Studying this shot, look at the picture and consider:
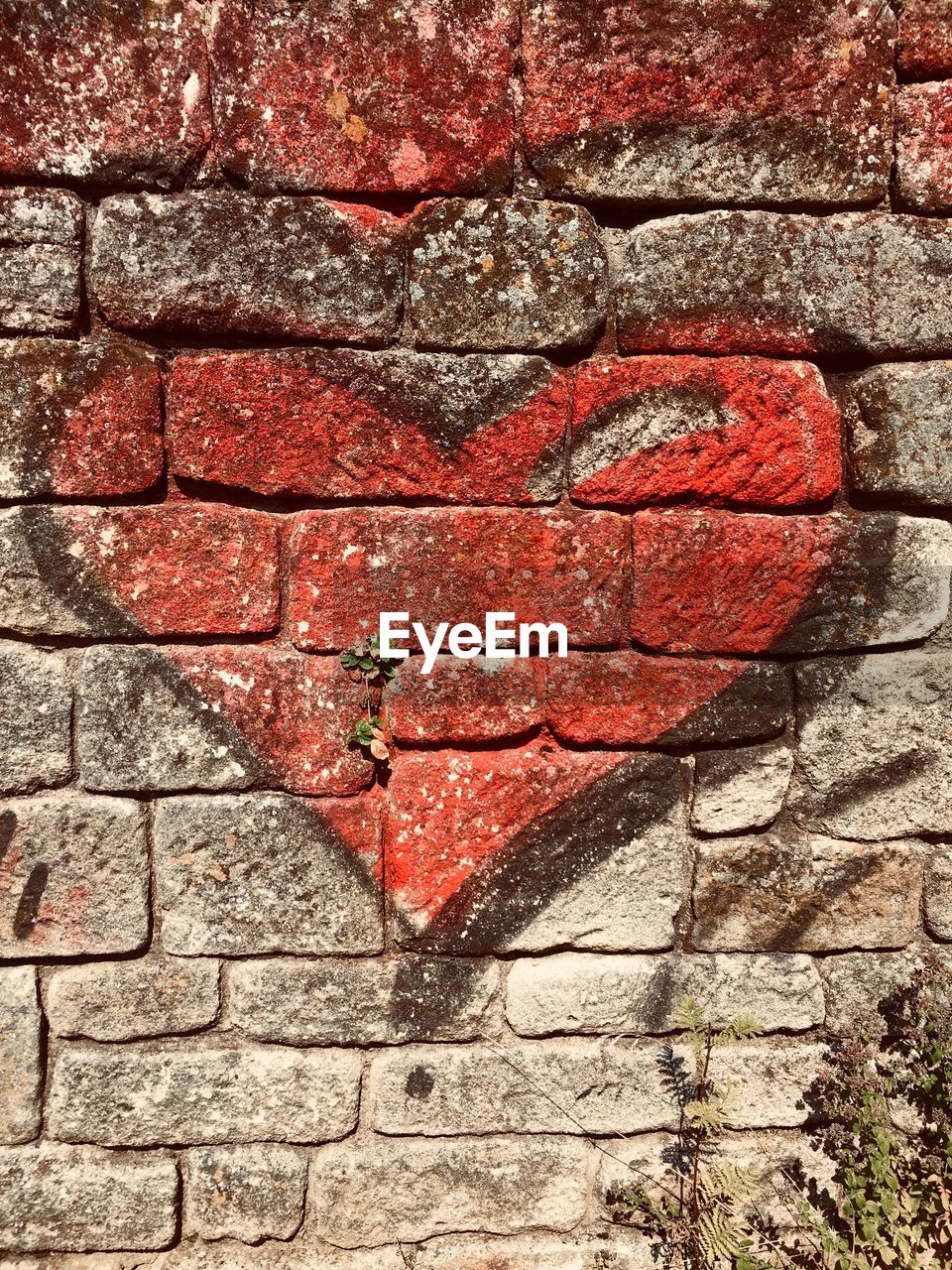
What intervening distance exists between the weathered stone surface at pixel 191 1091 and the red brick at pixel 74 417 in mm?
1191

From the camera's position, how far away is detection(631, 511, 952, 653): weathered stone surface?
162 cm

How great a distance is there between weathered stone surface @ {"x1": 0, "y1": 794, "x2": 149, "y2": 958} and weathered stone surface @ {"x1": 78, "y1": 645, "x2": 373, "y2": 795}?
78 mm

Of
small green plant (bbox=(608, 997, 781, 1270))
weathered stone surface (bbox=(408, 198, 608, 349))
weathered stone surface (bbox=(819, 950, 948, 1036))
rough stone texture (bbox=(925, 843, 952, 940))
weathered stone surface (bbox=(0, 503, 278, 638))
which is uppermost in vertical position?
weathered stone surface (bbox=(408, 198, 608, 349))

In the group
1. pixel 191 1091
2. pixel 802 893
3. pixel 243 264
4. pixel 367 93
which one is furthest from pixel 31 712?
pixel 802 893

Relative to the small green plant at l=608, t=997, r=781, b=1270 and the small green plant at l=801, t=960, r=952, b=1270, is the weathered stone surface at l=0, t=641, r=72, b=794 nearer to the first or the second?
the small green plant at l=608, t=997, r=781, b=1270

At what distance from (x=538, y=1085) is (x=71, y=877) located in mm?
1087

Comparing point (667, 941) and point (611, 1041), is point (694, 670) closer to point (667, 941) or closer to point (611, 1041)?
point (667, 941)

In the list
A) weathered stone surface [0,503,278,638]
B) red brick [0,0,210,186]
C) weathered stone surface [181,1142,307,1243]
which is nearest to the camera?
red brick [0,0,210,186]

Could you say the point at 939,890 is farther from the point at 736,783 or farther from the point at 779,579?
the point at 779,579

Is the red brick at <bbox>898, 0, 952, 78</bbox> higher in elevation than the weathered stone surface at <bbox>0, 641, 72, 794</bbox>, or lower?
higher

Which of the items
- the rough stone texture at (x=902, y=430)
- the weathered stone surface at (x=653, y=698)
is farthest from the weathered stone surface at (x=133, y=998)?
the rough stone texture at (x=902, y=430)

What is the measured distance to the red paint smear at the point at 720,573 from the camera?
161cm

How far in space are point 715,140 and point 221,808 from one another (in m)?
1.67

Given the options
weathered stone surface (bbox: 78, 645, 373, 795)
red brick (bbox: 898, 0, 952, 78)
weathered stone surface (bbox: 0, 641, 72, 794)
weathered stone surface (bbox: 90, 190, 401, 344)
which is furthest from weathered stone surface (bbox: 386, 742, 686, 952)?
red brick (bbox: 898, 0, 952, 78)
